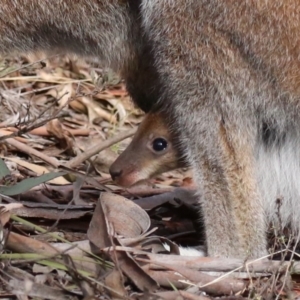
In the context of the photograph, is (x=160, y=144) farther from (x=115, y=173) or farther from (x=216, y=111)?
(x=216, y=111)

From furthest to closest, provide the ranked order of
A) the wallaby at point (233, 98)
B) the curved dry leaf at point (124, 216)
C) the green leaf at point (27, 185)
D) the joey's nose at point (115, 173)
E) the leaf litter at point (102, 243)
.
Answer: the joey's nose at point (115, 173), the green leaf at point (27, 185), the curved dry leaf at point (124, 216), the wallaby at point (233, 98), the leaf litter at point (102, 243)

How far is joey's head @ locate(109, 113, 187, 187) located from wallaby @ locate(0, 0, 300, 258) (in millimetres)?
473

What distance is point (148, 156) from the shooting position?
158 inches

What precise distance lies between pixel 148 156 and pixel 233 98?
0.88 meters

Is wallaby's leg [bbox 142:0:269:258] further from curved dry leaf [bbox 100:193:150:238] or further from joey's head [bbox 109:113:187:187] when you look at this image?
joey's head [bbox 109:113:187:187]

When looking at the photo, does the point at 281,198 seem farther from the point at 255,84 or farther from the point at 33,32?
the point at 33,32

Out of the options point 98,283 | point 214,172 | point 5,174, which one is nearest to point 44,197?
point 5,174

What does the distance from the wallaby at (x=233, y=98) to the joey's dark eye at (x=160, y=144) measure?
46cm

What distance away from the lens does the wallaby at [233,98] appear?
10.4 ft

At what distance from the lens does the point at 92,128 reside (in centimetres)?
564

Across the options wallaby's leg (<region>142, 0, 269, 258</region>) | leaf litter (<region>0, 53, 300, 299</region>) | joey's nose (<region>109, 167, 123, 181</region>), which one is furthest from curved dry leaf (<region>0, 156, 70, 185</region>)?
wallaby's leg (<region>142, 0, 269, 258</region>)

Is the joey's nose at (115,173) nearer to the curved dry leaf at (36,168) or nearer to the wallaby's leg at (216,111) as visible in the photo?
the curved dry leaf at (36,168)

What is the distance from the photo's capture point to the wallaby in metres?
3.16

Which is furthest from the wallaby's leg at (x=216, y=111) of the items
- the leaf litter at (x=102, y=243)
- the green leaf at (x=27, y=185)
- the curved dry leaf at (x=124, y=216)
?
the green leaf at (x=27, y=185)
